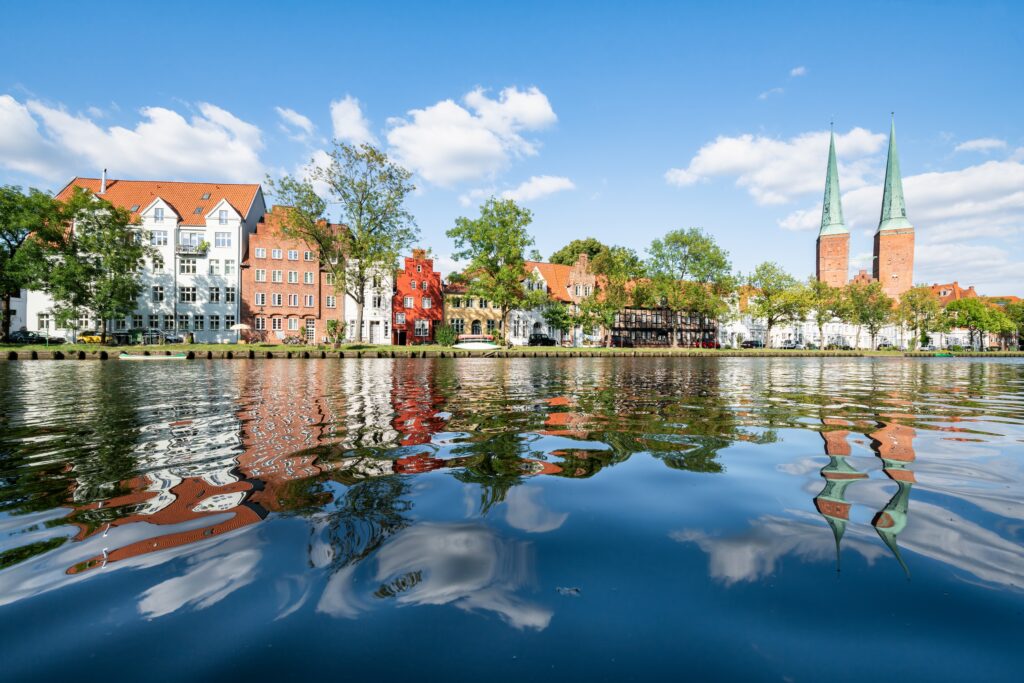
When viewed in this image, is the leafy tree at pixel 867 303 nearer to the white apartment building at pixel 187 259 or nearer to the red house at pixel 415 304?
the red house at pixel 415 304

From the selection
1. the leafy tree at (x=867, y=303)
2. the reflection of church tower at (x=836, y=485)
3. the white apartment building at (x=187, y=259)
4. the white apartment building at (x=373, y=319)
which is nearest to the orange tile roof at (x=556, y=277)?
the white apartment building at (x=373, y=319)

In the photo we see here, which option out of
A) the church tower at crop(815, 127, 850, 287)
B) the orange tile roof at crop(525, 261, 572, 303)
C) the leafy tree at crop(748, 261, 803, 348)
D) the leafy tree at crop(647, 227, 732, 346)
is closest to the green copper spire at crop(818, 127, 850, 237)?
the church tower at crop(815, 127, 850, 287)

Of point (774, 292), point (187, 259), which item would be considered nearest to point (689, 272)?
point (774, 292)

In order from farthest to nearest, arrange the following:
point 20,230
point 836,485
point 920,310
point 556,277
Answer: point 920,310 → point 556,277 → point 20,230 → point 836,485

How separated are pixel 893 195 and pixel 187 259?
144m

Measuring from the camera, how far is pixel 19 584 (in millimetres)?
2416

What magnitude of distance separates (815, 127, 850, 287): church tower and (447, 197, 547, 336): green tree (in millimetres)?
92213

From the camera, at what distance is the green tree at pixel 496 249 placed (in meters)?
53.8

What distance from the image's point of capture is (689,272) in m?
69.4

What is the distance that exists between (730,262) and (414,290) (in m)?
45.4

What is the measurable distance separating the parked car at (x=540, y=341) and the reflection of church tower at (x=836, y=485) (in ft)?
204

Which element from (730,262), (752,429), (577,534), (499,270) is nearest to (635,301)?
(730,262)

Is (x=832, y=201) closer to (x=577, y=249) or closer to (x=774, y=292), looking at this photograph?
(x=774, y=292)

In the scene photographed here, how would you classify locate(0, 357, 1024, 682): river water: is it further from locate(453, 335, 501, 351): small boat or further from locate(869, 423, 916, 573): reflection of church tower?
locate(453, 335, 501, 351): small boat
